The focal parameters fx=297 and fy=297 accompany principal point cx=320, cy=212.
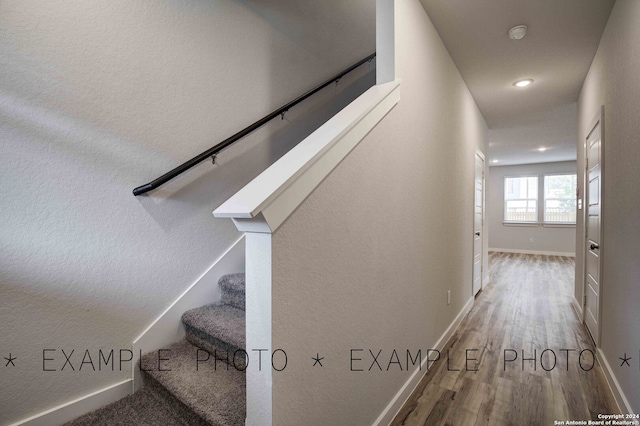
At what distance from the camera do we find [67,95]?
135cm

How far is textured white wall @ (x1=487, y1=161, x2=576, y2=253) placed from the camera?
788 centimetres

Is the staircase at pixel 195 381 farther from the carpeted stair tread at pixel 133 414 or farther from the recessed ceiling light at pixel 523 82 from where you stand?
the recessed ceiling light at pixel 523 82

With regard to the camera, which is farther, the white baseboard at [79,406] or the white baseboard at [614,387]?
the white baseboard at [614,387]

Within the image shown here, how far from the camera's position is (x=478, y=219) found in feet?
12.5

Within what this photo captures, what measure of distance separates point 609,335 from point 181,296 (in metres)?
2.82

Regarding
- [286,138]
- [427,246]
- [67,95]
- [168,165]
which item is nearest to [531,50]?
[427,246]


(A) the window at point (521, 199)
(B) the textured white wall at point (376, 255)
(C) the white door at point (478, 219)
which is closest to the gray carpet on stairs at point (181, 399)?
(B) the textured white wall at point (376, 255)

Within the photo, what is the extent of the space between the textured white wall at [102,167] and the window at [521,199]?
8.95 m

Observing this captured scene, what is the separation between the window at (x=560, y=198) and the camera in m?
7.82

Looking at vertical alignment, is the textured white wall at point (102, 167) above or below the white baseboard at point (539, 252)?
above

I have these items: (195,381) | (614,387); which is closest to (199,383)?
(195,381)

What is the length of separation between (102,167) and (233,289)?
3.14ft

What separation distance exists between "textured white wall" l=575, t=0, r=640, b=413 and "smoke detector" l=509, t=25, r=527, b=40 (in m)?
0.48

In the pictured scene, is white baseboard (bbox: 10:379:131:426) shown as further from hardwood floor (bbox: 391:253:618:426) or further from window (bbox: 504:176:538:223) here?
window (bbox: 504:176:538:223)
